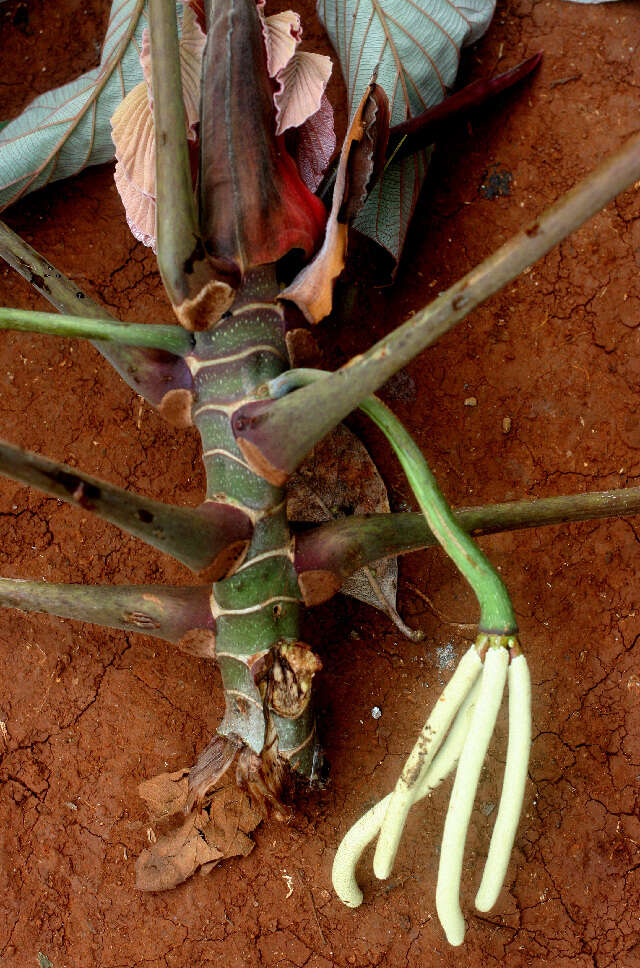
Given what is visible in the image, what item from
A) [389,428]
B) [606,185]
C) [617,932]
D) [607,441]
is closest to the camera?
[606,185]

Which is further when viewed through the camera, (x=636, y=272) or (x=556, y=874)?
(x=636, y=272)

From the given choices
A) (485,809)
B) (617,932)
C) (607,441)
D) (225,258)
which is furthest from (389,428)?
(617,932)

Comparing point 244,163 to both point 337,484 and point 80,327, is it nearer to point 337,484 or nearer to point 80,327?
point 80,327

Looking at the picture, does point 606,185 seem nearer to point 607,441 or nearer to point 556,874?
point 607,441

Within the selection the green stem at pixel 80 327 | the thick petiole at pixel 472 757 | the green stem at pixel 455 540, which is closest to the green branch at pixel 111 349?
the green stem at pixel 80 327

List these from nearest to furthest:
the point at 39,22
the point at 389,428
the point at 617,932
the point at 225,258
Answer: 1. the point at 389,428
2. the point at 225,258
3. the point at 617,932
4. the point at 39,22

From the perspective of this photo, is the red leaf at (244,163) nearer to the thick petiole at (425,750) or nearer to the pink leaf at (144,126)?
the pink leaf at (144,126)

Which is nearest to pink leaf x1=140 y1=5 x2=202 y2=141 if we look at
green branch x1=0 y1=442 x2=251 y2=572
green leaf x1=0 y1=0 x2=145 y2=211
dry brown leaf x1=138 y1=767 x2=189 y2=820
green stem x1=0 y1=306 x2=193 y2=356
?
green leaf x1=0 y1=0 x2=145 y2=211
